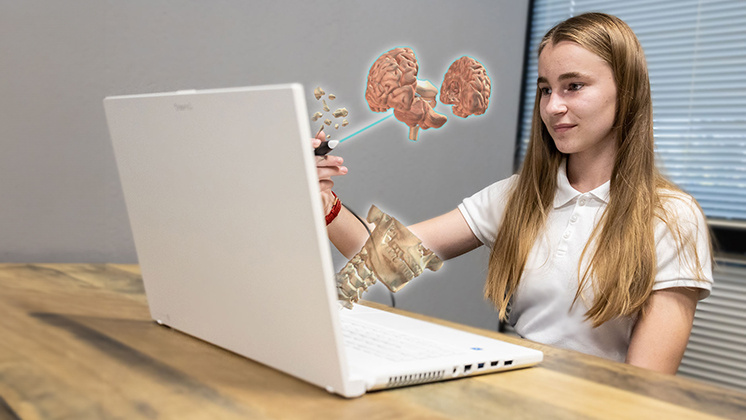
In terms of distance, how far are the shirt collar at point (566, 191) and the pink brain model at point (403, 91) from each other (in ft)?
1.80

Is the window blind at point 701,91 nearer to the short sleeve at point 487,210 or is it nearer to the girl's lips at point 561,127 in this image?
the short sleeve at point 487,210

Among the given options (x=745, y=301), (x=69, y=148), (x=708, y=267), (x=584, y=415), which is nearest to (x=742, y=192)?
(x=745, y=301)

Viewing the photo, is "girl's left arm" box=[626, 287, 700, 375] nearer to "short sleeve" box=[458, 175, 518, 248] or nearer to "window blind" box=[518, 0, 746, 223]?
"short sleeve" box=[458, 175, 518, 248]

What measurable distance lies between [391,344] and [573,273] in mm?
641

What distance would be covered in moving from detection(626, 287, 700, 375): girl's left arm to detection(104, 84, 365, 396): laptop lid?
0.72 metres

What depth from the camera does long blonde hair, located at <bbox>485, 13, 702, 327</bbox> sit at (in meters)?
1.26

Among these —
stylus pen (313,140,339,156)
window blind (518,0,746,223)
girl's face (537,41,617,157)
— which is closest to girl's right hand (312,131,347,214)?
stylus pen (313,140,339,156)

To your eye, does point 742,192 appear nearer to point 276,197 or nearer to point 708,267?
point 708,267

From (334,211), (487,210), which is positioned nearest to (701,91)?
(487,210)

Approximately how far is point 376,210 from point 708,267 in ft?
2.27

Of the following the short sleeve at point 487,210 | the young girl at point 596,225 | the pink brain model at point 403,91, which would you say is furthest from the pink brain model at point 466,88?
the short sleeve at point 487,210

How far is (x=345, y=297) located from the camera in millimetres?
1021

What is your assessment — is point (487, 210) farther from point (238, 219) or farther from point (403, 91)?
point (238, 219)

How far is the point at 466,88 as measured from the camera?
0.98 meters
